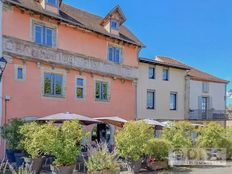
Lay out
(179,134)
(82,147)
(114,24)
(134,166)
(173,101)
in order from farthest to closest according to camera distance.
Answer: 1. (173,101)
2. (114,24)
3. (179,134)
4. (134,166)
5. (82,147)

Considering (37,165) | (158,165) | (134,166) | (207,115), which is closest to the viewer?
(37,165)

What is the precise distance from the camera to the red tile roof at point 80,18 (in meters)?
20.3

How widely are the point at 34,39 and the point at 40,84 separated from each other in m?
2.56

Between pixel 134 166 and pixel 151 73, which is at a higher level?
pixel 151 73

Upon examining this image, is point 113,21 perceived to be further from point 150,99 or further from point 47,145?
point 47,145

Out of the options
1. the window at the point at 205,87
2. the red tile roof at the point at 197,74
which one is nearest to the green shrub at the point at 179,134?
the red tile roof at the point at 197,74

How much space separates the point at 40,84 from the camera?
68.4 feet

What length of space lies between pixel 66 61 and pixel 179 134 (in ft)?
27.4

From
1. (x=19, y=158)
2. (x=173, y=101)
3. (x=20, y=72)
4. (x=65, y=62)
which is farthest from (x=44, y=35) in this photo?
(x=173, y=101)

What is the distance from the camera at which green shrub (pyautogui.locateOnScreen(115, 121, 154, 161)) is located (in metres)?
14.5

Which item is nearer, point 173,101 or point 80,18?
point 80,18

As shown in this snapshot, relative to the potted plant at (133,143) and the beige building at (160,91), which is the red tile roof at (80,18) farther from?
the potted plant at (133,143)

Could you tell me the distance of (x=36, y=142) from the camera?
1279 cm

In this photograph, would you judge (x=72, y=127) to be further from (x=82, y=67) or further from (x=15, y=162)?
(x=82, y=67)
